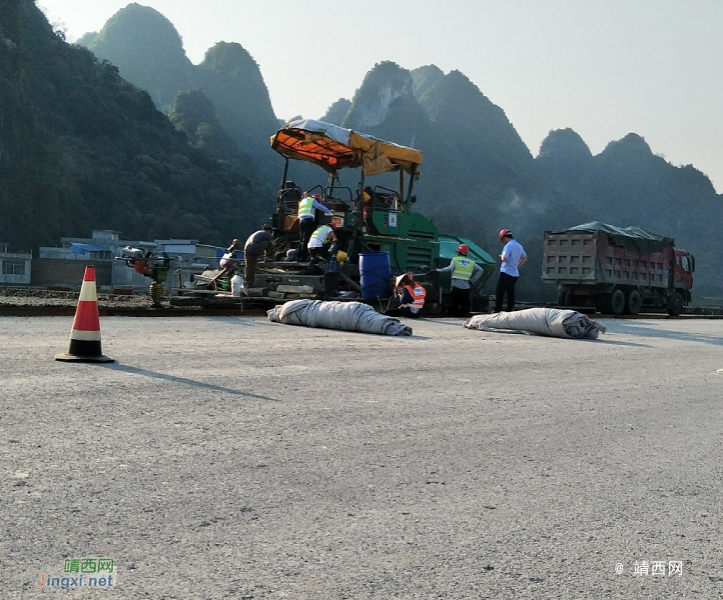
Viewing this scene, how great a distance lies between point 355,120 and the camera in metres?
174

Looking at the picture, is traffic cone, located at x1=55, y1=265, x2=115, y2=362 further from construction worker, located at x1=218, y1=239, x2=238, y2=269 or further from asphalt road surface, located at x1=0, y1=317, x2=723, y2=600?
construction worker, located at x1=218, y1=239, x2=238, y2=269

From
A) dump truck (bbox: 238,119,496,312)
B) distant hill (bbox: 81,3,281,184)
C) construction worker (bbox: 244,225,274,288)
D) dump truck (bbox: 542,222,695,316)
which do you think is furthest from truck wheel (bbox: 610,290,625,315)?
distant hill (bbox: 81,3,281,184)

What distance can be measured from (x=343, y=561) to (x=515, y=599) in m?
0.57

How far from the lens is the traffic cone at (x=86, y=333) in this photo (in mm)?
6320

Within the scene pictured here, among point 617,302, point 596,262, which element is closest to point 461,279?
point 596,262

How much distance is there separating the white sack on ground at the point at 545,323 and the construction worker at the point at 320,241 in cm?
334

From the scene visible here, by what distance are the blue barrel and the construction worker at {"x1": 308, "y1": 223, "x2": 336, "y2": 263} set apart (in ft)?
3.07

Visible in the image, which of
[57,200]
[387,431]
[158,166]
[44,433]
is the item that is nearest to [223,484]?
[44,433]

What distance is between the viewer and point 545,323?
12.2 meters

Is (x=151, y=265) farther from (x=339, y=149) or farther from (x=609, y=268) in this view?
(x=609, y=268)

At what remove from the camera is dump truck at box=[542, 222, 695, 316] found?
2392cm

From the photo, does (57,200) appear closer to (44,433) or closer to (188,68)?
(44,433)

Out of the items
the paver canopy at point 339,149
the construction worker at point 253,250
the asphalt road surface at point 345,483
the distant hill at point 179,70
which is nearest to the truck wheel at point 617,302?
the paver canopy at point 339,149

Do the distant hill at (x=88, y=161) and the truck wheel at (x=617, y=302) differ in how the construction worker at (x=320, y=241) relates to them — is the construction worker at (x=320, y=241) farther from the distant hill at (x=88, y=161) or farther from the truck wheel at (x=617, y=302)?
the distant hill at (x=88, y=161)
